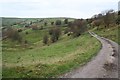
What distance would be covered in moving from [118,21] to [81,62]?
8052cm

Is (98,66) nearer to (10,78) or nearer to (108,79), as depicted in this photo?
(108,79)

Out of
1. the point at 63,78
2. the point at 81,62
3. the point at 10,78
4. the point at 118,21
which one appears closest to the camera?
the point at 10,78

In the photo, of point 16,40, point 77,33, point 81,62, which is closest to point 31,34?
point 16,40

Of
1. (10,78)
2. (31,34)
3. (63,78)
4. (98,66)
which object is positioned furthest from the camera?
(31,34)

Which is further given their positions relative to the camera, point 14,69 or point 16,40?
point 16,40

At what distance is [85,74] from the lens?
2106 centimetres

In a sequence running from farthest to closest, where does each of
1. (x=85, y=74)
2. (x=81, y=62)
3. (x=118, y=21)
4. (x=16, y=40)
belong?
(x=16, y=40)
(x=118, y=21)
(x=81, y=62)
(x=85, y=74)

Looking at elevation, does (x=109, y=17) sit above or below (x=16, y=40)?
above

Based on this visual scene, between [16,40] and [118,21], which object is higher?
[118,21]

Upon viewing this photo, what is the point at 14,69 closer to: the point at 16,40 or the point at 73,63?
the point at 73,63

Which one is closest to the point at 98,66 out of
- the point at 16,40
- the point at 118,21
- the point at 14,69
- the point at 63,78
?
the point at 63,78

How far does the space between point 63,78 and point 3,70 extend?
4387 millimetres

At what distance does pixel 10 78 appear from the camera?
717 inches

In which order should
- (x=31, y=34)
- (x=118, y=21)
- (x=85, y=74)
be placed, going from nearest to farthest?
(x=85, y=74)
(x=118, y=21)
(x=31, y=34)
